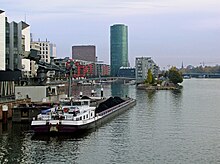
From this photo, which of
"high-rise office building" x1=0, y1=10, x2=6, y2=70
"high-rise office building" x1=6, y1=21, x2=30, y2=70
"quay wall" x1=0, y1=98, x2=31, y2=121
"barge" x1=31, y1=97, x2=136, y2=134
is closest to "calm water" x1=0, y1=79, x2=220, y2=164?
"barge" x1=31, y1=97, x2=136, y2=134

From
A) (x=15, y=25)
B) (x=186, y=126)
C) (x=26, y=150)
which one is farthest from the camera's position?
(x=15, y=25)

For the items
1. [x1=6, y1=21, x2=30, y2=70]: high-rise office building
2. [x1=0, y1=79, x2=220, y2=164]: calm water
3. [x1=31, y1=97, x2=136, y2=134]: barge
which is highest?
[x1=6, y1=21, x2=30, y2=70]: high-rise office building

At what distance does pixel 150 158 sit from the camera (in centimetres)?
1977

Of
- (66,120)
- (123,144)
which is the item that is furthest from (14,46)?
(123,144)

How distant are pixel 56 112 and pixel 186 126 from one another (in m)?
9.30

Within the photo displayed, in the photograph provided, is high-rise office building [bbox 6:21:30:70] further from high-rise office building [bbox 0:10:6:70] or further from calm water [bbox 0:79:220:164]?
calm water [bbox 0:79:220:164]

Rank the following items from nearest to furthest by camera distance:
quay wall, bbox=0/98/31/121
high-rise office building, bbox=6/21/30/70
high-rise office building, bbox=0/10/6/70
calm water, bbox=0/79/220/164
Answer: calm water, bbox=0/79/220/164 < quay wall, bbox=0/98/31/121 < high-rise office building, bbox=0/10/6/70 < high-rise office building, bbox=6/21/30/70

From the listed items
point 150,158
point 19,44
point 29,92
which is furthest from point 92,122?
point 19,44

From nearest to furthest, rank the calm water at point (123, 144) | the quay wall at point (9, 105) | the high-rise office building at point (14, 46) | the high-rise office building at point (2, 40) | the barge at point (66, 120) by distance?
the calm water at point (123, 144) → the barge at point (66, 120) → the quay wall at point (9, 105) → the high-rise office building at point (2, 40) → the high-rise office building at point (14, 46)

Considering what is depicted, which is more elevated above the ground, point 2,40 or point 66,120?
point 2,40

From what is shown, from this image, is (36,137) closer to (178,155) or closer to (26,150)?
(26,150)

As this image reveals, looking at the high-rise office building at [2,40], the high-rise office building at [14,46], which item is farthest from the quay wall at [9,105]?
the high-rise office building at [14,46]

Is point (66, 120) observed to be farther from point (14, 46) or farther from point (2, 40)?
point (14, 46)

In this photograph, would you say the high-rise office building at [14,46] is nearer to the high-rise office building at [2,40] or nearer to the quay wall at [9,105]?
the high-rise office building at [2,40]
